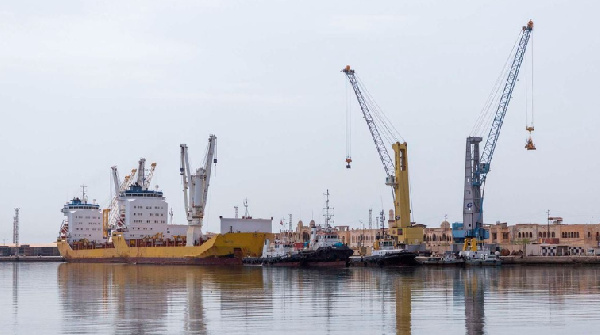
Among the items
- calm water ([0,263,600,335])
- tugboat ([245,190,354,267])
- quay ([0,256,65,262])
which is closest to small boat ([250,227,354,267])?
tugboat ([245,190,354,267])

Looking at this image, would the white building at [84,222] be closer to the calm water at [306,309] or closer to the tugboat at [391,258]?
the tugboat at [391,258]

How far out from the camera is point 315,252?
91.8m

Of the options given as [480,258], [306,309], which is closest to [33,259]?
[480,258]

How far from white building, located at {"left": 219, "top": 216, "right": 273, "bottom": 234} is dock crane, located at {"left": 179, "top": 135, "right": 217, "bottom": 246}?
3120 millimetres

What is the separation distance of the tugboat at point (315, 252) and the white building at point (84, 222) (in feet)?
169

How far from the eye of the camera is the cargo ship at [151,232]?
10244 centimetres

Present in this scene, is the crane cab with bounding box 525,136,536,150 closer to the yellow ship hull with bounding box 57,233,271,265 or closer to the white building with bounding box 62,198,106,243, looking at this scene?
the yellow ship hull with bounding box 57,233,271,265

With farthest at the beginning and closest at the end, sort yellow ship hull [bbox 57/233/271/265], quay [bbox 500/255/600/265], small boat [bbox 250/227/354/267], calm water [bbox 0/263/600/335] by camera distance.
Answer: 1. quay [bbox 500/255/600/265]
2. yellow ship hull [bbox 57/233/271/265]
3. small boat [bbox 250/227/354/267]
4. calm water [bbox 0/263/600/335]

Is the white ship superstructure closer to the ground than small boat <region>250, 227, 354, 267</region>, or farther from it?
farther from it

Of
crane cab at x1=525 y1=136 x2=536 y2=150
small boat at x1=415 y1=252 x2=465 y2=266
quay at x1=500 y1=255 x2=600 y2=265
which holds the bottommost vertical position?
quay at x1=500 y1=255 x2=600 y2=265

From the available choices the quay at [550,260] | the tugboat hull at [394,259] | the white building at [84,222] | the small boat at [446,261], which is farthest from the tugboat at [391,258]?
the white building at [84,222]

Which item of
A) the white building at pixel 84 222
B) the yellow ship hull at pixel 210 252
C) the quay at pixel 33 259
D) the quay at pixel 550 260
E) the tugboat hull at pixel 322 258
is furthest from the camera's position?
the quay at pixel 33 259

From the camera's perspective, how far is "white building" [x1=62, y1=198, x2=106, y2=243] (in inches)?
5640

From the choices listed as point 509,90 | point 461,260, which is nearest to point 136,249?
point 461,260
